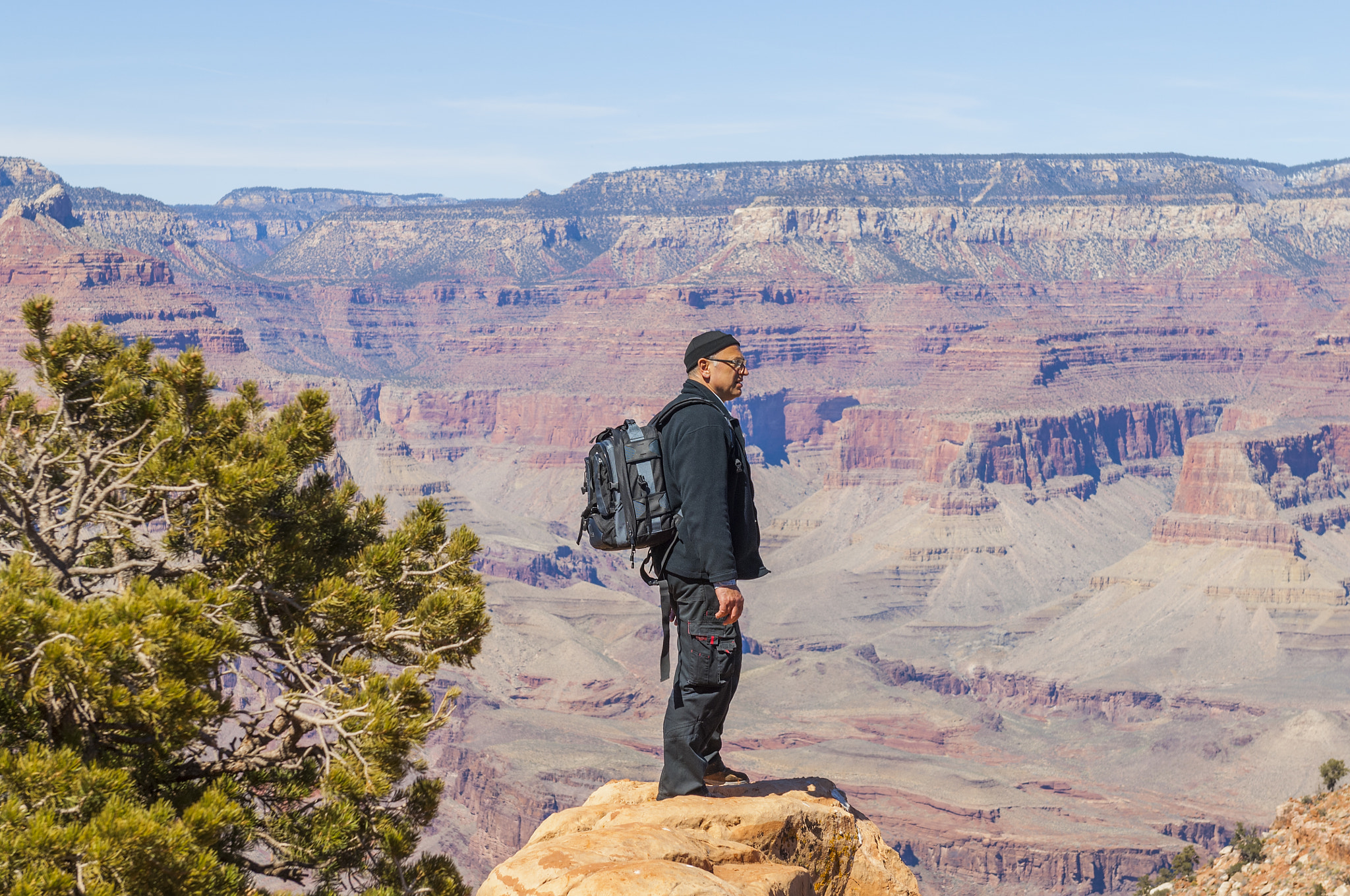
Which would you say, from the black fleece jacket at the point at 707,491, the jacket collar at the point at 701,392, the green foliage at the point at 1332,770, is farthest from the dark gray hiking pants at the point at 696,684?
the green foliage at the point at 1332,770

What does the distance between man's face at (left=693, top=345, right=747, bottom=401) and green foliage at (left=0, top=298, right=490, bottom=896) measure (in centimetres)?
465

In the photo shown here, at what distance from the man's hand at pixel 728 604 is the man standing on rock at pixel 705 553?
0.03 feet

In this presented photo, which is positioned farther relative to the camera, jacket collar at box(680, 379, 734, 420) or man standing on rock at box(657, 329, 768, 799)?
jacket collar at box(680, 379, 734, 420)

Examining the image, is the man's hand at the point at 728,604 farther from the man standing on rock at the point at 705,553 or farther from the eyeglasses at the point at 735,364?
the eyeglasses at the point at 735,364

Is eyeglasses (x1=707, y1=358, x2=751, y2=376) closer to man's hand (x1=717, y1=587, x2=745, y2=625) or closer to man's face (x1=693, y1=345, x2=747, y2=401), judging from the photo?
man's face (x1=693, y1=345, x2=747, y2=401)

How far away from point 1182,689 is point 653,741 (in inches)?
1981

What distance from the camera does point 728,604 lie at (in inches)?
428

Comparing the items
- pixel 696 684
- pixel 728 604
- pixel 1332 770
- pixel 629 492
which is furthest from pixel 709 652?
pixel 1332 770

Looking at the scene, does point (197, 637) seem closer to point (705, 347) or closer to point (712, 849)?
point (712, 849)

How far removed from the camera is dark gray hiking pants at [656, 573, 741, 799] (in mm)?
11195

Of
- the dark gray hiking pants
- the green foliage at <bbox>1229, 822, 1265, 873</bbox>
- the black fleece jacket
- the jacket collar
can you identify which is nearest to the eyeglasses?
the jacket collar

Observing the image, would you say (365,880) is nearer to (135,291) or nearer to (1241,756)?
(1241,756)

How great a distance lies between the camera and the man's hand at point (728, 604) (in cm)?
1081

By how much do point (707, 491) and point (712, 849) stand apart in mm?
2791
